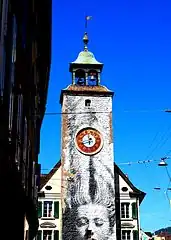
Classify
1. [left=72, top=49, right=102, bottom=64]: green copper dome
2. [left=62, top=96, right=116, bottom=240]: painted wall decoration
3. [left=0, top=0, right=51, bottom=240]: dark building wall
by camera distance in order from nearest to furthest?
[left=0, top=0, right=51, bottom=240]: dark building wall < [left=62, top=96, right=116, bottom=240]: painted wall decoration < [left=72, top=49, right=102, bottom=64]: green copper dome

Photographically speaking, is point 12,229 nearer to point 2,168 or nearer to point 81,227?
point 2,168

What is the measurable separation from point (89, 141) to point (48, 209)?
6.49 meters

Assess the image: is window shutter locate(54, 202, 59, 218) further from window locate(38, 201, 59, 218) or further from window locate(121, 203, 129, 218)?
window locate(121, 203, 129, 218)

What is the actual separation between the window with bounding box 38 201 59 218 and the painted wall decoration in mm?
1320

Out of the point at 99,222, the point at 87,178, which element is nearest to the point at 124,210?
the point at 99,222

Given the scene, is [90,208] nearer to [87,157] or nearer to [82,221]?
[82,221]

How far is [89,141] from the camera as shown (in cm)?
3988

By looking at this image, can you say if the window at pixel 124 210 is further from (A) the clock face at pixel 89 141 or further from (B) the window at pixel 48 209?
(B) the window at pixel 48 209

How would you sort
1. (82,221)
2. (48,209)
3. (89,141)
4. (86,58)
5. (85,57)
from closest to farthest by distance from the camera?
1. (82,221)
2. (48,209)
3. (89,141)
4. (86,58)
5. (85,57)

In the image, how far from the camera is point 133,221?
38.8 m

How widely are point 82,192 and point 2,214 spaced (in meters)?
28.4

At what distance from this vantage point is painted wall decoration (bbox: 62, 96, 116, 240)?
1455 inches

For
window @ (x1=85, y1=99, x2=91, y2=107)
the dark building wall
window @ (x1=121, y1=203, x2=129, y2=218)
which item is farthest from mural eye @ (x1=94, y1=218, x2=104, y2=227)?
the dark building wall

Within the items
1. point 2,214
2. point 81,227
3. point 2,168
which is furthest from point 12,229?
point 81,227
